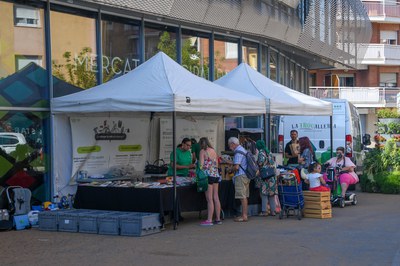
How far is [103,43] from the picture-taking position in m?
16.0

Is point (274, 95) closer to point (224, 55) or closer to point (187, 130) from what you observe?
point (187, 130)

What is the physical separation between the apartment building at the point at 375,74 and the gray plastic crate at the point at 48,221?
39.3 metres

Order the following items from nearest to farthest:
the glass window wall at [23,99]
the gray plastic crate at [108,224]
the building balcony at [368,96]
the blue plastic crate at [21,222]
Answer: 1. the gray plastic crate at [108,224]
2. the blue plastic crate at [21,222]
3. the glass window wall at [23,99]
4. the building balcony at [368,96]

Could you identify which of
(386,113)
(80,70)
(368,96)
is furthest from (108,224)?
(368,96)

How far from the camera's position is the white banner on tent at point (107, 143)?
1467 cm

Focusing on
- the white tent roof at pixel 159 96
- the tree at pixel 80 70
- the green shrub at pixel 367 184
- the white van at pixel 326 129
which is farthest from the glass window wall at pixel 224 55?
the white tent roof at pixel 159 96

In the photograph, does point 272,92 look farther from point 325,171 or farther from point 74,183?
point 74,183

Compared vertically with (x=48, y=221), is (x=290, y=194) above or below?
above

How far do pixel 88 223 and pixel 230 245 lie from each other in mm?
2752

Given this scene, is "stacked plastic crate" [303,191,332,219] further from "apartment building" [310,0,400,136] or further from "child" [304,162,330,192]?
"apartment building" [310,0,400,136]

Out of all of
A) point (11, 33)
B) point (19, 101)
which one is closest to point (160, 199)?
point (19, 101)

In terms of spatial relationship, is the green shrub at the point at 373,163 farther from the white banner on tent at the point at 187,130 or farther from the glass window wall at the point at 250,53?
the white banner on tent at the point at 187,130

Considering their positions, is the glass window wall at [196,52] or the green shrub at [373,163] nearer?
the glass window wall at [196,52]

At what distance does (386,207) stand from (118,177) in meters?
6.44
